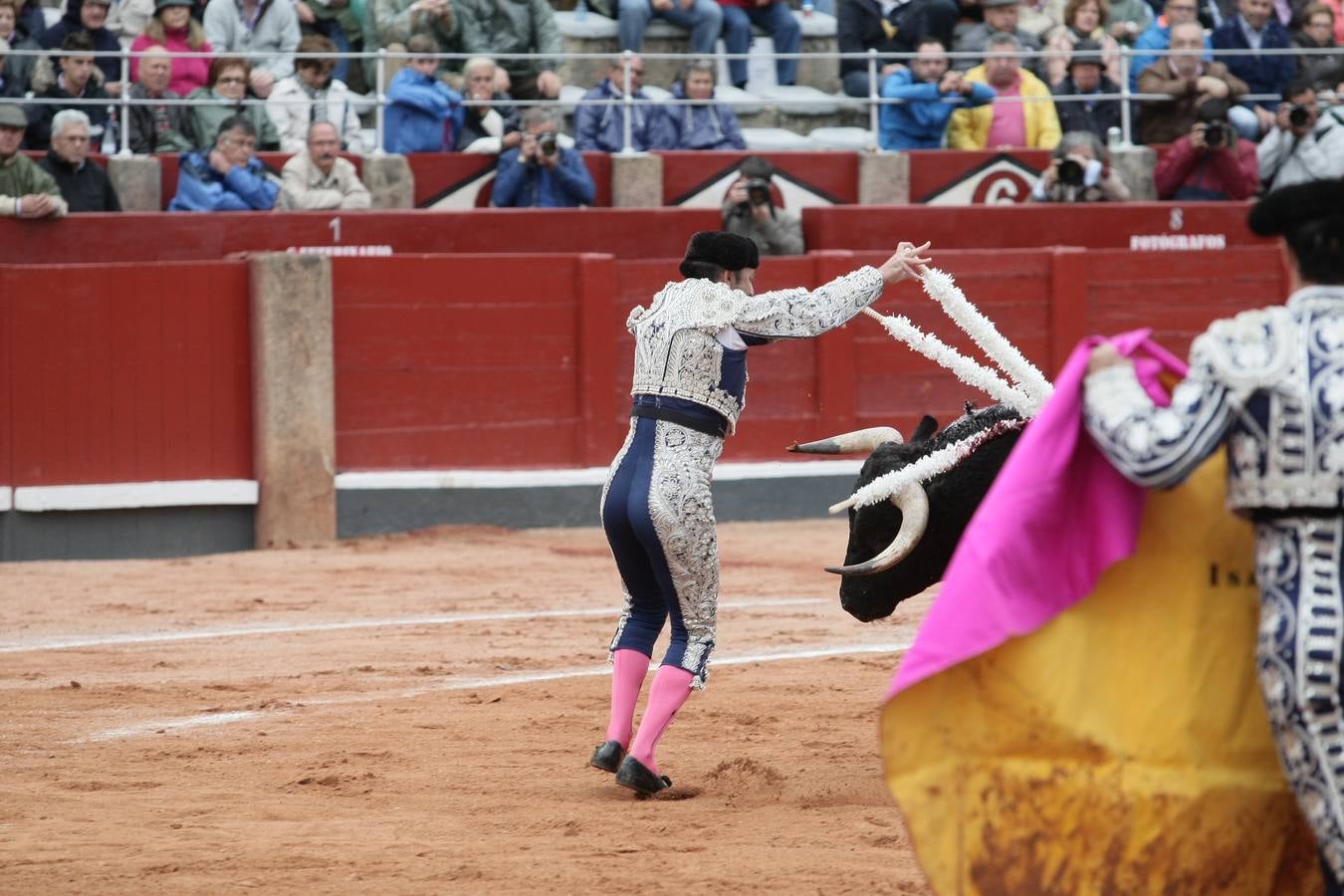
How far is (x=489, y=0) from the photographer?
10.2 m

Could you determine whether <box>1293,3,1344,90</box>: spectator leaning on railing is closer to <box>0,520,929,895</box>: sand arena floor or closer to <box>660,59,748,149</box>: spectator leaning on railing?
<box>660,59,748,149</box>: spectator leaning on railing

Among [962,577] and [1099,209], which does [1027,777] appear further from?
[1099,209]

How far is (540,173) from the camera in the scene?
9.69 metres

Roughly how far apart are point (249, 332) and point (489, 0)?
96.1 inches

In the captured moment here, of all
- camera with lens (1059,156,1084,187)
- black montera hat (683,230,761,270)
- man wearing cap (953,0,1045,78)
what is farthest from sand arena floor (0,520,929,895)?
man wearing cap (953,0,1045,78)

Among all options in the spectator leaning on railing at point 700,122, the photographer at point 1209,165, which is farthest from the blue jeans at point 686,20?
the photographer at point 1209,165

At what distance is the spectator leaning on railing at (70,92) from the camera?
9188 millimetres

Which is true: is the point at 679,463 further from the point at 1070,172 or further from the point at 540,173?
the point at 1070,172

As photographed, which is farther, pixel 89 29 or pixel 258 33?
pixel 258 33

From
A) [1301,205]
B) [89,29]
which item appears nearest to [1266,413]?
[1301,205]

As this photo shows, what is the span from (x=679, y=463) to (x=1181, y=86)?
7037mm

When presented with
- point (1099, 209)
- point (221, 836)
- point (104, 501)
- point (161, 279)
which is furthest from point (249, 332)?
point (221, 836)

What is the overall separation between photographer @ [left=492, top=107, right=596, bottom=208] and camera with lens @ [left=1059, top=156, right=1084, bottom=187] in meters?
2.48

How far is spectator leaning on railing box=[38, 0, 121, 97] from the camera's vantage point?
9.43 meters
